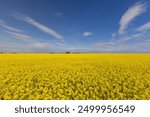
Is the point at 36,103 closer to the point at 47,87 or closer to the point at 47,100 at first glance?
the point at 47,100

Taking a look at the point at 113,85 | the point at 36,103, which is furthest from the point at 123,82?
the point at 36,103

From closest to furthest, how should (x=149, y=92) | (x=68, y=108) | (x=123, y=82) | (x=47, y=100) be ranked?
(x=68, y=108) → (x=47, y=100) → (x=149, y=92) → (x=123, y=82)

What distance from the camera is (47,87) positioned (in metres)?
10.5

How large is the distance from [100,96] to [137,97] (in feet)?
7.62

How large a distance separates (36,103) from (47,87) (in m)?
2.51

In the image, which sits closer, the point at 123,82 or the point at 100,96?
the point at 100,96

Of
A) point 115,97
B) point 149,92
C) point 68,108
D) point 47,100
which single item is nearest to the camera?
point 68,108

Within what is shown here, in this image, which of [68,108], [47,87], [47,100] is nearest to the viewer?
[68,108]

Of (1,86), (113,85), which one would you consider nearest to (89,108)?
(113,85)

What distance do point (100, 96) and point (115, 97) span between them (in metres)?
0.96

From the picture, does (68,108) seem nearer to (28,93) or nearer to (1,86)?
(28,93)

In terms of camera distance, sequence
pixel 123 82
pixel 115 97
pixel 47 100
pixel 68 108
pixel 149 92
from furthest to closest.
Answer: pixel 123 82, pixel 149 92, pixel 115 97, pixel 47 100, pixel 68 108

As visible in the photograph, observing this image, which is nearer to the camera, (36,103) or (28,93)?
(36,103)

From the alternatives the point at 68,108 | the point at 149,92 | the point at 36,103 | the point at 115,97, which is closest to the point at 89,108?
the point at 68,108
